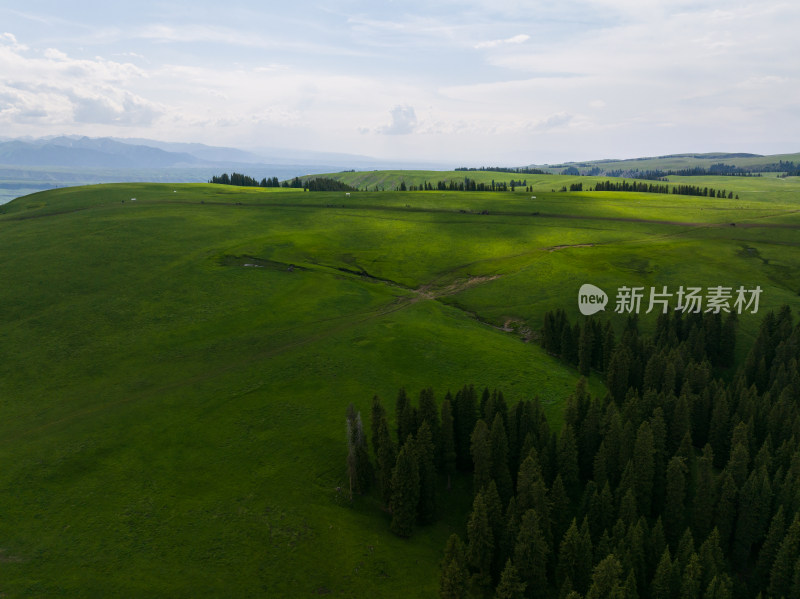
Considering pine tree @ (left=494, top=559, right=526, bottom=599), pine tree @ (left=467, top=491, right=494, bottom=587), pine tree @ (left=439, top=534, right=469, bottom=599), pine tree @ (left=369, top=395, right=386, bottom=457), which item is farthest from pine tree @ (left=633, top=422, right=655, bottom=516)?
pine tree @ (left=369, top=395, right=386, bottom=457)

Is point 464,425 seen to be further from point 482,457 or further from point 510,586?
point 510,586

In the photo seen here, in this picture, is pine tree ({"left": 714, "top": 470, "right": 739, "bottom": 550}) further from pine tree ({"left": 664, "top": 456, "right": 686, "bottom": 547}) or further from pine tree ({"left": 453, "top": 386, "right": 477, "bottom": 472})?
pine tree ({"left": 453, "top": 386, "right": 477, "bottom": 472})

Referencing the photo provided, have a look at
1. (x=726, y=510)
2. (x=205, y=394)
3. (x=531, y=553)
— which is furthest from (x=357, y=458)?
(x=726, y=510)

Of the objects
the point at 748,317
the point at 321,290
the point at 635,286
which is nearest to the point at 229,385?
the point at 321,290

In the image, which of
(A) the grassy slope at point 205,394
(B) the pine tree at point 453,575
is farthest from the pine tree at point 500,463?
(B) the pine tree at point 453,575

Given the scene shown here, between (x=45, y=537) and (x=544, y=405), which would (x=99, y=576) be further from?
(x=544, y=405)

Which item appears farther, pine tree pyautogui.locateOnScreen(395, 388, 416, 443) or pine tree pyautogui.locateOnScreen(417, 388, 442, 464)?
pine tree pyautogui.locateOnScreen(395, 388, 416, 443)

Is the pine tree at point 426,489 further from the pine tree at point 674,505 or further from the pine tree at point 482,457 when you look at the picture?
the pine tree at point 674,505
